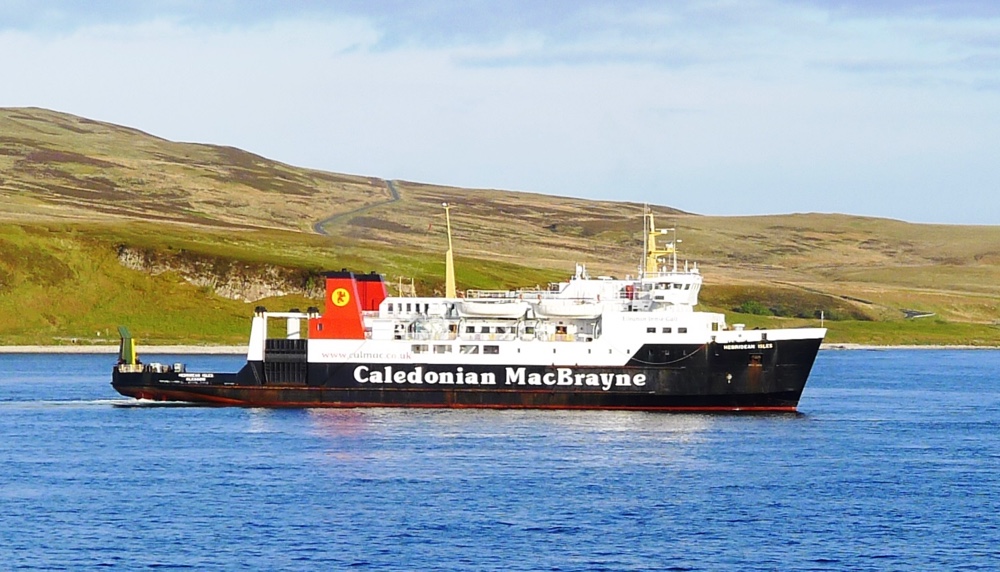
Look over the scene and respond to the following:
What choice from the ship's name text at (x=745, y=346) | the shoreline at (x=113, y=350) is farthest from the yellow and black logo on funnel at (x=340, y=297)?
the shoreline at (x=113, y=350)

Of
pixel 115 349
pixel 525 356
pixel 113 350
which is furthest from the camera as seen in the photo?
pixel 115 349

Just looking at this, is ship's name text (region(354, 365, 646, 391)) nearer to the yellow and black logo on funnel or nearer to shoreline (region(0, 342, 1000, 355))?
the yellow and black logo on funnel

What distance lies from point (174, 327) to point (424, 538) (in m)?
105

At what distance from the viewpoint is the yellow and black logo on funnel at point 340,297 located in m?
76.1

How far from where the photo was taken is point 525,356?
7381 cm

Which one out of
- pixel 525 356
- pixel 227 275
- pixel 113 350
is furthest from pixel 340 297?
pixel 227 275

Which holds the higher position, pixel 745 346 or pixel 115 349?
pixel 745 346

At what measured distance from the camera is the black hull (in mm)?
72375

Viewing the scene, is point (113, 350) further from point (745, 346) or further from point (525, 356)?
point (745, 346)

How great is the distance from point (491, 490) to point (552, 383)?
23.7 metres

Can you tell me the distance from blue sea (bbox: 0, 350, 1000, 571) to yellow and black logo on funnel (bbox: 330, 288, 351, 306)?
5.76 m

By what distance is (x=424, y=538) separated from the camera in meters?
42.8

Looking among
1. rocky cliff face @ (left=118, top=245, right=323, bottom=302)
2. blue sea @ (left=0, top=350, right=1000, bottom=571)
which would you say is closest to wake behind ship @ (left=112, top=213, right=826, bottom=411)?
blue sea @ (left=0, top=350, right=1000, bottom=571)

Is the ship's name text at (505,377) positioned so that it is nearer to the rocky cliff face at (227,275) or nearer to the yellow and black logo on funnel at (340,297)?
the yellow and black logo on funnel at (340,297)
